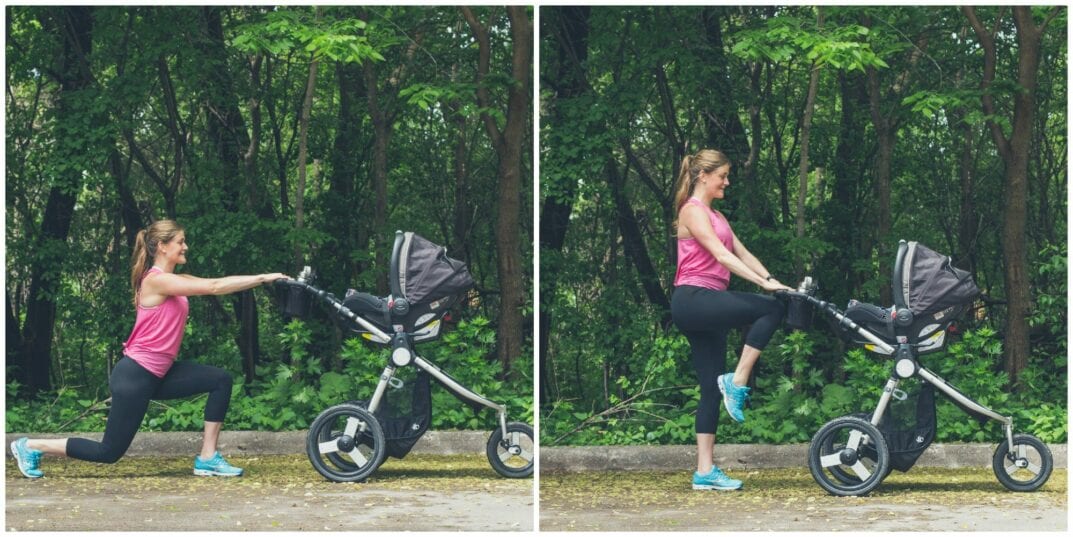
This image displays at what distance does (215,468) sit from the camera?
7836 millimetres

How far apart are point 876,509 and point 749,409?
1.75 meters

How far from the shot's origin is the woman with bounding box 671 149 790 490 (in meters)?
7.19

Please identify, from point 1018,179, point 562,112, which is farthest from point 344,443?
point 1018,179

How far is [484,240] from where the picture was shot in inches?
398

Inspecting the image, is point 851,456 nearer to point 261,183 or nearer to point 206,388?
point 206,388

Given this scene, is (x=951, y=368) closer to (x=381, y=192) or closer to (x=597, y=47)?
(x=597, y=47)

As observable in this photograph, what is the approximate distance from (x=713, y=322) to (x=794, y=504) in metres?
0.92

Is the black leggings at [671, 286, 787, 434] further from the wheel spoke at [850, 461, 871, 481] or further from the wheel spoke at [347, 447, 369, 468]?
the wheel spoke at [347, 447, 369, 468]

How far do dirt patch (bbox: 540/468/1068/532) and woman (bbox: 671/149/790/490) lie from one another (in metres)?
0.40

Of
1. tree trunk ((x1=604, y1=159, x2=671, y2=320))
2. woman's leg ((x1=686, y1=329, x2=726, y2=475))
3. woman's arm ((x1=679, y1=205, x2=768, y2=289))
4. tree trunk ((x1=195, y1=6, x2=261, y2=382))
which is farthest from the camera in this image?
tree trunk ((x1=195, y1=6, x2=261, y2=382))

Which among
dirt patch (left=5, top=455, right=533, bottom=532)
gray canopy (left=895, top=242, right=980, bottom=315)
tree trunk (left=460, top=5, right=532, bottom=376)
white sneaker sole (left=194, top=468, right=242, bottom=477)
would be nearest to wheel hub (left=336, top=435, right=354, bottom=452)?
Result: dirt patch (left=5, top=455, right=533, bottom=532)

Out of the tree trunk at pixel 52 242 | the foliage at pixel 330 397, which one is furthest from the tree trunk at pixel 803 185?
the tree trunk at pixel 52 242

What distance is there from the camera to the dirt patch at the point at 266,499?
686 cm

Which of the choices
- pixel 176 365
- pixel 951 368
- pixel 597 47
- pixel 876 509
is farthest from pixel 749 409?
pixel 176 365
